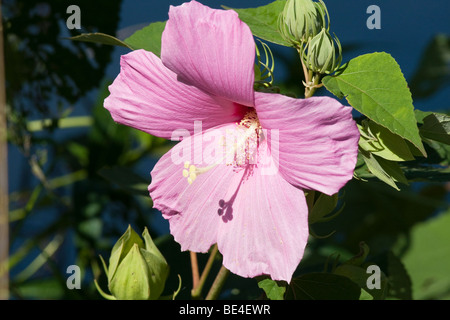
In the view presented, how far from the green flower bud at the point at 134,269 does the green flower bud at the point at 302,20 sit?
0.21m

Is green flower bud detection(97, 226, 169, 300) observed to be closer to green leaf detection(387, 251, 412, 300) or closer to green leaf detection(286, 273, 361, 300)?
green leaf detection(286, 273, 361, 300)

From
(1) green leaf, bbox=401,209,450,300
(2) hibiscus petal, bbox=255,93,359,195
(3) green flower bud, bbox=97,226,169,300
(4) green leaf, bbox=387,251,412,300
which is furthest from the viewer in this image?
(1) green leaf, bbox=401,209,450,300

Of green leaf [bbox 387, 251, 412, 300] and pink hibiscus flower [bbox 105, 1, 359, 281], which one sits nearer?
pink hibiscus flower [bbox 105, 1, 359, 281]

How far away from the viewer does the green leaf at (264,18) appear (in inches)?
18.2

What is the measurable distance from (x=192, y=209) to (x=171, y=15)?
150mm

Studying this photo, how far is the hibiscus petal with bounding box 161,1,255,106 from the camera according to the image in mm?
372

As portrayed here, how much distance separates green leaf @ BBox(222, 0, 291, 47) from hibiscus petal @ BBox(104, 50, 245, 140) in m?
0.07

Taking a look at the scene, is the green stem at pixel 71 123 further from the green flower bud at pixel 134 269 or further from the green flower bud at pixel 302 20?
the green flower bud at pixel 302 20

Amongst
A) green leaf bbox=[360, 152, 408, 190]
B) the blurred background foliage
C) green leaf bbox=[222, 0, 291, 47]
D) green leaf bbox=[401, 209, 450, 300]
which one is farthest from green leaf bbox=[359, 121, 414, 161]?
green leaf bbox=[401, 209, 450, 300]

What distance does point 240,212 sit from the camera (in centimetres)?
43

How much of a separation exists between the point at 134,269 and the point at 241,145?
0.46ft
